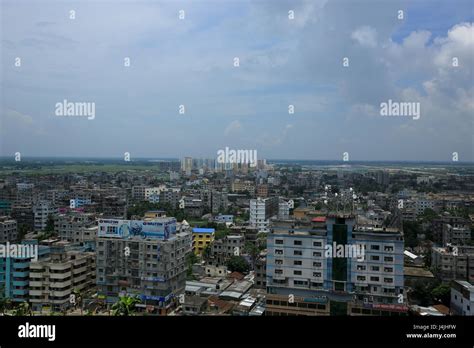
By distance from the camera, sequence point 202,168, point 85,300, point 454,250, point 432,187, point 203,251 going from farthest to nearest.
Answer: point 202,168 < point 432,187 < point 203,251 < point 454,250 < point 85,300

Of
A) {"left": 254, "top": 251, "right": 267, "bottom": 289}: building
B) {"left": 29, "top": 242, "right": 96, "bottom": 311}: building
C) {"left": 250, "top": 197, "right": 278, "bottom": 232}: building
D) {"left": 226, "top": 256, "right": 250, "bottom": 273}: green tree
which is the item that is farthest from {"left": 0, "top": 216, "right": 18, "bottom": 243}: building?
{"left": 250, "top": 197, "right": 278, "bottom": 232}: building

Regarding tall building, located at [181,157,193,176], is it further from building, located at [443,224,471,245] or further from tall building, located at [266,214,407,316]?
tall building, located at [266,214,407,316]


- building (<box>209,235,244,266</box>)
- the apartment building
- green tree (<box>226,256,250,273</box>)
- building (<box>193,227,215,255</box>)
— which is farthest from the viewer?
building (<box>193,227,215,255</box>)

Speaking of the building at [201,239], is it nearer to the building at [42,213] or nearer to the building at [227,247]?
the building at [227,247]

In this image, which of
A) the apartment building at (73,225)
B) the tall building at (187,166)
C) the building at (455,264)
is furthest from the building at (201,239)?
the tall building at (187,166)

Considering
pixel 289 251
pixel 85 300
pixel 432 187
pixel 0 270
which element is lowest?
pixel 85 300
